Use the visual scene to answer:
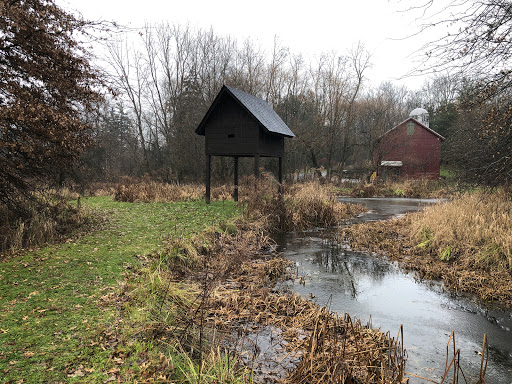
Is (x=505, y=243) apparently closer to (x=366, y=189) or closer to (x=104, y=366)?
(x=104, y=366)

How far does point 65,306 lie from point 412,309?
18.5 ft

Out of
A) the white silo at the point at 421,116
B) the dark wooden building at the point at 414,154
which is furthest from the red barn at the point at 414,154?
the white silo at the point at 421,116

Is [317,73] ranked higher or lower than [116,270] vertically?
higher

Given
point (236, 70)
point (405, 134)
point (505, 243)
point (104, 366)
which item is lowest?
point (104, 366)

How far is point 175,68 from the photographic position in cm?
2995

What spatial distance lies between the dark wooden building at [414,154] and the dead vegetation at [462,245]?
74.1ft

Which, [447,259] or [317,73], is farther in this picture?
[317,73]

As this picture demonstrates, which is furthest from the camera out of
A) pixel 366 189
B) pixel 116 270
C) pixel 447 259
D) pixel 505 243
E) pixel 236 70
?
Result: pixel 236 70

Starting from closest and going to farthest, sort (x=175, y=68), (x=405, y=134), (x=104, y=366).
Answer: (x=104, y=366) → (x=175, y=68) → (x=405, y=134)

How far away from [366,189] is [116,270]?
22.4 m

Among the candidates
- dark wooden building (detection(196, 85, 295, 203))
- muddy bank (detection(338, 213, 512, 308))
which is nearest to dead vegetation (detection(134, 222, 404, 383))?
muddy bank (detection(338, 213, 512, 308))

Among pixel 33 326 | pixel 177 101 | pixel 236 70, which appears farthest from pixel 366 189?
pixel 33 326

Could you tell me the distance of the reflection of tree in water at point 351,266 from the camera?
297 inches

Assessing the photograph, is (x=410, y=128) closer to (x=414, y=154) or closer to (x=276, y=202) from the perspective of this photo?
(x=414, y=154)
